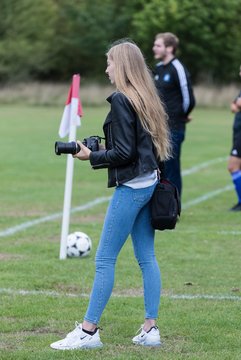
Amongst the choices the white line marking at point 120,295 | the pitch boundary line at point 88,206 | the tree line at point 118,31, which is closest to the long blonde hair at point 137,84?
the white line marking at point 120,295

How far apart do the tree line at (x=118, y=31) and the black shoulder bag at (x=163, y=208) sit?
171 ft

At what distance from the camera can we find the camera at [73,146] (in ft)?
19.1

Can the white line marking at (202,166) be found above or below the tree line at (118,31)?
below

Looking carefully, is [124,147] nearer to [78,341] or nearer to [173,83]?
[78,341]

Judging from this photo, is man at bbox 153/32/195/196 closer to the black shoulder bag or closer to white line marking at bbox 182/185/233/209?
white line marking at bbox 182/185/233/209

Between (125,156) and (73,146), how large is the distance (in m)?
0.41

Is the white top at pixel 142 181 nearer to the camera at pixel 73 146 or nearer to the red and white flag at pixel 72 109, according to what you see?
the camera at pixel 73 146

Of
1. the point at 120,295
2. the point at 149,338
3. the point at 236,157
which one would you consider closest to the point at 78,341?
the point at 149,338

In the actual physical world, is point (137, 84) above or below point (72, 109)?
above

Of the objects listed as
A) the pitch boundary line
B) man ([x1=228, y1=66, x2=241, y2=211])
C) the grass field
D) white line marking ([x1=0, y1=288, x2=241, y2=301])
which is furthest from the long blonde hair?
man ([x1=228, y1=66, x2=241, y2=211])

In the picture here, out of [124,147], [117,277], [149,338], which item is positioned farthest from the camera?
[117,277]

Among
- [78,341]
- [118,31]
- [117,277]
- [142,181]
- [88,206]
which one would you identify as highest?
[118,31]

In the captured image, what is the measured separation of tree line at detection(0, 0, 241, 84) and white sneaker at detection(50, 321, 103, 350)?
5220 centimetres

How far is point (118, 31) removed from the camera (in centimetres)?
6388
